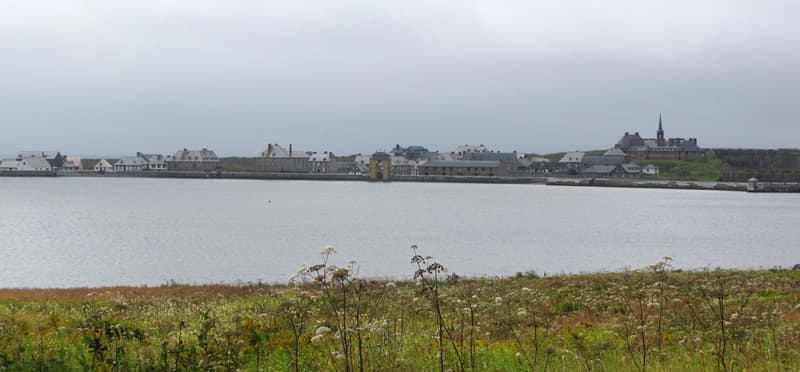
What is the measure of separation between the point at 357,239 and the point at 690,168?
133452 millimetres

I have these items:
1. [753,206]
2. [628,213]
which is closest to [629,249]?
[628,213]

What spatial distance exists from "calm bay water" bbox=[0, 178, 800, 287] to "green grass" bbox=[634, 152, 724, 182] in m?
73.5

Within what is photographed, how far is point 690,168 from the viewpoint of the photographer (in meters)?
163

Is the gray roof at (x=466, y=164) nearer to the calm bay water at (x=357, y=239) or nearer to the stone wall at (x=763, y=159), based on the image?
the stone wall at (x=763, y=159)

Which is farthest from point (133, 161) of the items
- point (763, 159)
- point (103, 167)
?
point (763, 159)

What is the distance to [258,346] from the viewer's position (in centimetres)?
762

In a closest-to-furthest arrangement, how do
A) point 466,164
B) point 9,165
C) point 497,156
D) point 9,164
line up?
point 466,164
point 497,156
point 9,165
point 9,164

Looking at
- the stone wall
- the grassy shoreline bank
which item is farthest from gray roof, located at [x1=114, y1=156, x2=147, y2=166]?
the grassy shoreline bank

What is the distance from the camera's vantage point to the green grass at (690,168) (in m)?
157

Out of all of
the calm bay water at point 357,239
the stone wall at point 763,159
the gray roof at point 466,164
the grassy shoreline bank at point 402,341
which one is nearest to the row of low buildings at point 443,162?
the gray roof at point 466,164

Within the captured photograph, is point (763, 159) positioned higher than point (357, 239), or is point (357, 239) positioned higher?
point (763, 159)

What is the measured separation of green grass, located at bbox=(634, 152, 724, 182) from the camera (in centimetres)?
15738

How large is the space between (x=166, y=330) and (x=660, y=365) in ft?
20.8

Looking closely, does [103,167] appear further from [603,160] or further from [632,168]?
[632,168]
